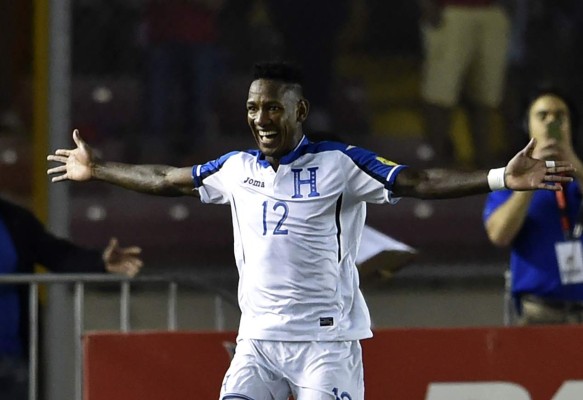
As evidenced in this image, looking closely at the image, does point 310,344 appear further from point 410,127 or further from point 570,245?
point 410,127

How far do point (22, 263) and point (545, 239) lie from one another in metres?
2.65

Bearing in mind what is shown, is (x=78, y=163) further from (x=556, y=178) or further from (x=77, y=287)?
(x=556, y=178)

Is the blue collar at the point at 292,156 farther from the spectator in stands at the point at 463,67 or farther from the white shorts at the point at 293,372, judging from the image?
the spectator in stands at the point at 463,67

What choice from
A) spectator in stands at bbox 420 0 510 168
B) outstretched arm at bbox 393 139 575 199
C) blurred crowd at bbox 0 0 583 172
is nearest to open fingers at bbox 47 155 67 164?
outstretched arm at bbox 393 139 575 199

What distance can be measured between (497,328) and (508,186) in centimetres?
183

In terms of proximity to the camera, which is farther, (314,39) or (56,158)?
(314,39)

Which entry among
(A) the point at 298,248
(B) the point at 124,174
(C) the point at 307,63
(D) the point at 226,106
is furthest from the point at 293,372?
(C) the point at 307,63

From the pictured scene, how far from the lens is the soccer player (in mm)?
6855

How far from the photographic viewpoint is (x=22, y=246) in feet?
27.7

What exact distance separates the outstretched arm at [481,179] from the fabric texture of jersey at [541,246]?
158 centimetres

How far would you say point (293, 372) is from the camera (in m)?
6.89

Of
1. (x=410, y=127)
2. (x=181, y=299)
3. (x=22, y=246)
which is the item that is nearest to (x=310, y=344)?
(x=22, y=246)

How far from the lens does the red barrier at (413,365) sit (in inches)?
315

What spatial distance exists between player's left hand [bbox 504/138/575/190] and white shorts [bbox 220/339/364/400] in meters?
1.03
